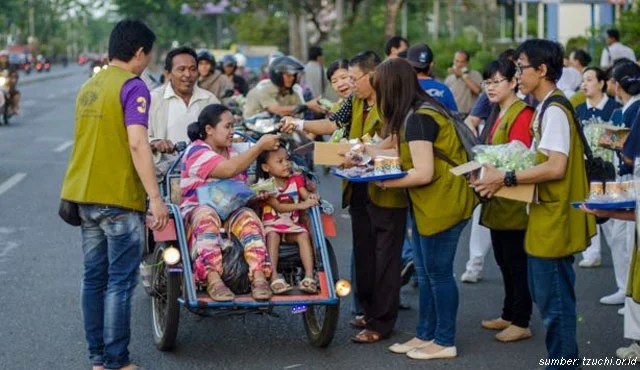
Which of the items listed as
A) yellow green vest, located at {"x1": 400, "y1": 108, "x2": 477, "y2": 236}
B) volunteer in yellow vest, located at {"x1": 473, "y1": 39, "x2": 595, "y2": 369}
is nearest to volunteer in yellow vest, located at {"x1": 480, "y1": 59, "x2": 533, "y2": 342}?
yellow green vest, located at {"x1": 400, "y1": 108, "x2": 477, "y2": 236}

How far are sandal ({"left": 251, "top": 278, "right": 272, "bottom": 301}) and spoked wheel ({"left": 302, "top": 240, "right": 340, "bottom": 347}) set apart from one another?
40 cm

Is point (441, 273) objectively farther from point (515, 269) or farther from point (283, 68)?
point (283, 68)

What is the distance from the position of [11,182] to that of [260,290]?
34.3ft

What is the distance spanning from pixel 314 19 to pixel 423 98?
4206 centimetres

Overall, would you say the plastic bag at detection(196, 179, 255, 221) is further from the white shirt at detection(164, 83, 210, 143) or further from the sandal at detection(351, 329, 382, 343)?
the white shirt at detection(164, 83, 210, 143)

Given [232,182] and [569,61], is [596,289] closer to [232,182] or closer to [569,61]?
[232,182]

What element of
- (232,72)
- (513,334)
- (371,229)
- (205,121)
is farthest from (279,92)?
(513,334)

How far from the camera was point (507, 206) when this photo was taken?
7.58 m

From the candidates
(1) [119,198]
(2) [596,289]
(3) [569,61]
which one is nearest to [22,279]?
(1) [119,198]

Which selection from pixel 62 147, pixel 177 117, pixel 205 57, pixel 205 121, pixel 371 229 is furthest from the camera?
pixel 62 147

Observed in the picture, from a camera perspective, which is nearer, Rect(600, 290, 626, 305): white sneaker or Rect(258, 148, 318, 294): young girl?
Rect(258, 148, 318, 294): young girl

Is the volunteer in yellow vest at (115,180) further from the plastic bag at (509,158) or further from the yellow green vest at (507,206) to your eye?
the yellow green vest at (507,206)

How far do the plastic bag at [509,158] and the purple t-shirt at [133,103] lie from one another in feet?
5.91

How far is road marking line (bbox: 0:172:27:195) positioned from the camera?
16.3 meters
